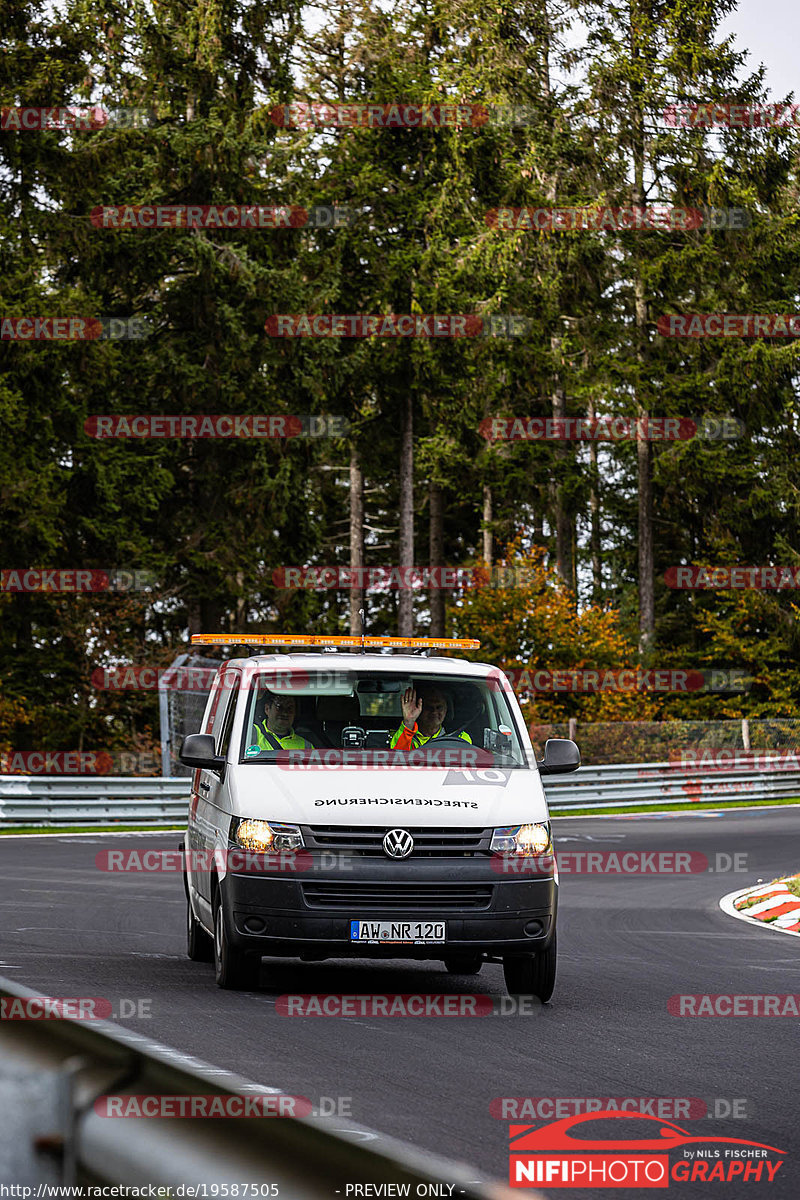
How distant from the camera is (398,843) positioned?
9391 millimetres

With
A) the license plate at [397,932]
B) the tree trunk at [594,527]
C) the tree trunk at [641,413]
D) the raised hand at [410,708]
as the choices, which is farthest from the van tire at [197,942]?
the tree trunk at [594,527]

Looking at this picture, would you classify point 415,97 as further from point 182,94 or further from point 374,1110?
point 374,1110

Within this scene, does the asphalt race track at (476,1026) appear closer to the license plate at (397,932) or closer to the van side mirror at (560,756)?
the license plate at (397,932)

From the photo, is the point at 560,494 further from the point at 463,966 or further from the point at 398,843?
the point at 398,843

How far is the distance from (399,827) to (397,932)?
0.57 metres

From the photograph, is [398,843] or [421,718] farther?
[421,718]

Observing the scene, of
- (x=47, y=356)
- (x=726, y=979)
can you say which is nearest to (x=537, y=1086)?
(x=726, y=979)

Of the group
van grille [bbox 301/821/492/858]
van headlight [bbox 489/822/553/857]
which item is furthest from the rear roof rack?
van grille [bbox 301/821/492/858]

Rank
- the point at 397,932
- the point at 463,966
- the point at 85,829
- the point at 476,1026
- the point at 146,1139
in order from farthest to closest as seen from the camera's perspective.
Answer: the point at 85,829, the point at 463,966, the point at 397,932, the point at 476,1026, the point at 146,1139

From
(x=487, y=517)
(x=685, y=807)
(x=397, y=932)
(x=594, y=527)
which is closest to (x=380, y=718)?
(x=397, y=932)

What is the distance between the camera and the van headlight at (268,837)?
31.0 ft

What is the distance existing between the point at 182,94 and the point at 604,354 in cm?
1445

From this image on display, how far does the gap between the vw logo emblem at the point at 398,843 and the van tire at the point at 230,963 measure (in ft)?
3.36

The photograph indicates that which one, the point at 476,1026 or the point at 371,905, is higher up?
the point at 371,905
